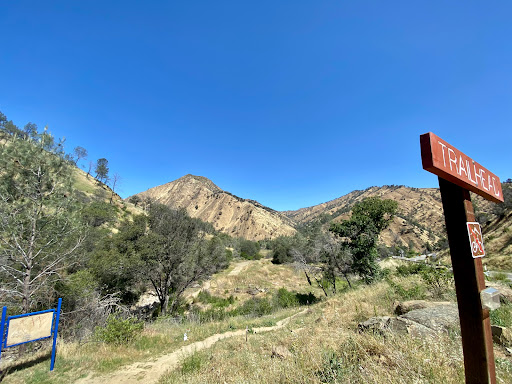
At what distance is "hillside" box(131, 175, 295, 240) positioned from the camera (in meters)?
89.6

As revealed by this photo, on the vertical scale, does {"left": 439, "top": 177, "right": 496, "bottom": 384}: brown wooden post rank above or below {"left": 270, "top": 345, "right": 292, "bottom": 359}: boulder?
above

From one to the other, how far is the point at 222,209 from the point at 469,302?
339 feet

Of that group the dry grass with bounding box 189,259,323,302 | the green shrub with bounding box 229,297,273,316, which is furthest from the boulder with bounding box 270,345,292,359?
the dry grass with bounding box 189,259,323,302

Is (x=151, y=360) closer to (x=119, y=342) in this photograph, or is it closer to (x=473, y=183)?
(x=119, y=342)

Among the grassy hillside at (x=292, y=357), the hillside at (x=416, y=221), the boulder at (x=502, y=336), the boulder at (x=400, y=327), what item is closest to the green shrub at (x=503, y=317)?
the grassy hillside at (x=292, y=357)

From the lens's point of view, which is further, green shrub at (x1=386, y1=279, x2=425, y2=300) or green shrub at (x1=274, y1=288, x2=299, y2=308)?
green shrub at (x1=274, y1=288, x2=299, y2=308)

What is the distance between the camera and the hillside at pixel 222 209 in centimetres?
8962

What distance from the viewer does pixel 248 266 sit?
37031mm

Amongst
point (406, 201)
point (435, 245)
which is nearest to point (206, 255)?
point (435, 245)

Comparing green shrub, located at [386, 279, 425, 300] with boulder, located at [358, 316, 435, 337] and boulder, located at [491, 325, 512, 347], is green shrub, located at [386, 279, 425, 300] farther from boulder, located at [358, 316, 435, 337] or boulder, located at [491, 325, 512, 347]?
boulder, located at [491, 325, 512, 347]

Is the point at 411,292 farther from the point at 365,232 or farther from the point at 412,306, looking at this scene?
the point at 365,232

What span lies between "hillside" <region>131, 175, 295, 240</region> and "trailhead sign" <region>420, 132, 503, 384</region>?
79.0 metres

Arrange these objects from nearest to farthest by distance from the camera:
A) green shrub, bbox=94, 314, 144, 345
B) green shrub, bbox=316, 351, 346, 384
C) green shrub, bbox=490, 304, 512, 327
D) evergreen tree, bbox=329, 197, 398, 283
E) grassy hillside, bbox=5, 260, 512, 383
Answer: grassy hillside, bbox=5, 260, 512, 383 < green shrub, bbox=316, 351, 346, 384 < green shrub, bbox=490, 304, 512, 327 < green shrub, bbox=94, 314, 144, 345 < evergreen tree, bbox=329, 197, 398, 283

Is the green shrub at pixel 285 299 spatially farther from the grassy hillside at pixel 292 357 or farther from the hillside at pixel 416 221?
the hillside at pixel 416 221
